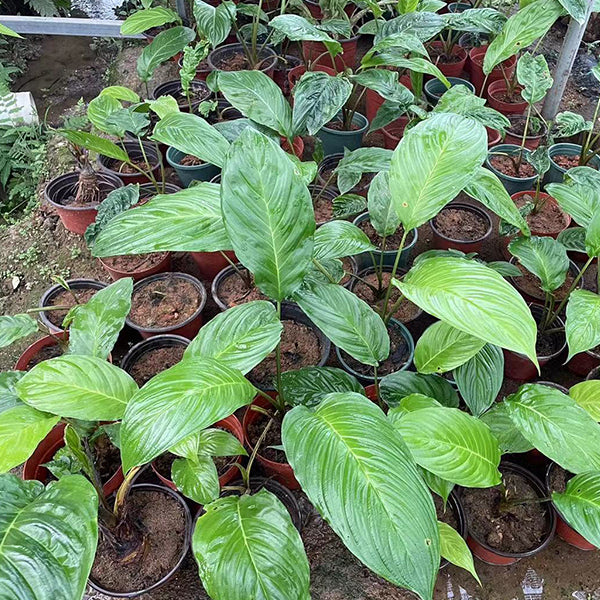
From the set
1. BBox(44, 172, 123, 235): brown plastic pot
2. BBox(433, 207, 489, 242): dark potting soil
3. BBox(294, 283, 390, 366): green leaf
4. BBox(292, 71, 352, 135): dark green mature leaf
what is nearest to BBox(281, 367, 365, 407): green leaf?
BBox(294, 283, 390, 366): green leaf

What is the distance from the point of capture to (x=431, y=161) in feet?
4.31

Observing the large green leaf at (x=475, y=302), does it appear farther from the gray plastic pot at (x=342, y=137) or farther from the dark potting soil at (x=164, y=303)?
the gray plastic pot at (x=342, y=137)

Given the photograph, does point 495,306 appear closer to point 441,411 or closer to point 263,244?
point 441,411

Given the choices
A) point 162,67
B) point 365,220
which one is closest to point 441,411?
point 365,220

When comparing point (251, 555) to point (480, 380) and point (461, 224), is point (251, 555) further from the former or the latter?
point (461, 224)

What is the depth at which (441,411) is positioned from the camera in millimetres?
1193

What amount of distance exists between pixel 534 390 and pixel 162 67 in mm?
2892

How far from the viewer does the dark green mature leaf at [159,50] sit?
2338mm

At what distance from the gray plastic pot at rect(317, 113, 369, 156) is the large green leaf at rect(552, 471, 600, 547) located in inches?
66.5

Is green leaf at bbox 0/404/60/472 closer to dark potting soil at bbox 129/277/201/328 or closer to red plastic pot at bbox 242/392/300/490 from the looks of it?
red plastic pot at bbox 242/392/300/490

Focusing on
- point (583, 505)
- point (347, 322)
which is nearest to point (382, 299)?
point (347, 322)

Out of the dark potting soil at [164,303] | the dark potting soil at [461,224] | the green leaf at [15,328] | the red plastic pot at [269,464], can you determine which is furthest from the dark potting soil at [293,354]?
the dark potting soil at [461,224]

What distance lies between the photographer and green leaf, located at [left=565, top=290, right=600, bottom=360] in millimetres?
1408

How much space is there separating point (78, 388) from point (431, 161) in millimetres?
982
